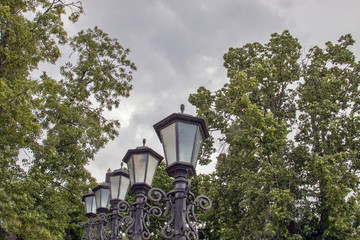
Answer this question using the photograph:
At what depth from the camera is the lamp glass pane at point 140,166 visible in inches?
185

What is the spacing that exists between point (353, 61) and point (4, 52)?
45.1 feet

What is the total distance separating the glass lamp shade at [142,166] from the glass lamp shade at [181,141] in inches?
45.6

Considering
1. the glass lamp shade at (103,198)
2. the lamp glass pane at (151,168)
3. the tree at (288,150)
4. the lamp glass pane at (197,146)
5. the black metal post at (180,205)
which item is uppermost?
the tree at (288,150)

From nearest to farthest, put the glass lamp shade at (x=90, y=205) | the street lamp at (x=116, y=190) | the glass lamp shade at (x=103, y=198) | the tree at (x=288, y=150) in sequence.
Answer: the street lamp at (x=116, y=190) → the glass lamp shade at (x=103, y=198) → the glass lamp shade at (x=90, y=205) → the tree at (x=288, y=150)

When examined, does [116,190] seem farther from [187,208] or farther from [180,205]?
[180,205]

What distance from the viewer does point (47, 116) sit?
13719 millimetres

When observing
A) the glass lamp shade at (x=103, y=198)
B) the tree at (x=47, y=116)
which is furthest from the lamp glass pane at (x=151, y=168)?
the tree at (x=47, y=116)

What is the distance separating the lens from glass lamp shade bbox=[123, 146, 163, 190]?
4.69m

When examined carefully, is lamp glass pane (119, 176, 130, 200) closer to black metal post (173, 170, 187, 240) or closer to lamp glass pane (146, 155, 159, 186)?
lamp glass pane (146, 155, 159, 186)

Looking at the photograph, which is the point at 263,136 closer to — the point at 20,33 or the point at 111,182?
the point at 111,182

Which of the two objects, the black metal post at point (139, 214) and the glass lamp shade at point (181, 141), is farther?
the black metal post at point (139, 214)

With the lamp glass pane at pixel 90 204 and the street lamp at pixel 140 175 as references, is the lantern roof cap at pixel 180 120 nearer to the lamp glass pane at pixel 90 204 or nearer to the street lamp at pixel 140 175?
the street lamp at pixel 140 175

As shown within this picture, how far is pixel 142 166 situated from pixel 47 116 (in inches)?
405

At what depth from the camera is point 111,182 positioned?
5922mm
